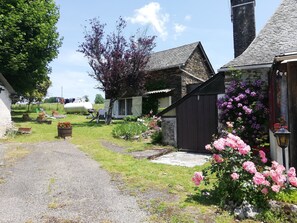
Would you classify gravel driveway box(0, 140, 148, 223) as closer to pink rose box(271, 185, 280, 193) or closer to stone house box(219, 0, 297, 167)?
pink rose box(271, 185, 280, 193)

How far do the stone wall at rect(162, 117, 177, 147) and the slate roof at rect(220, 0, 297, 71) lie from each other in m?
3.56

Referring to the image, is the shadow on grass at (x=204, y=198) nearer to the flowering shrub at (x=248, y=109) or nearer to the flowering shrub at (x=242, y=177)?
the flowering shrub at (x=242, y=177)

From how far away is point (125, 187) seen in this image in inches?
229

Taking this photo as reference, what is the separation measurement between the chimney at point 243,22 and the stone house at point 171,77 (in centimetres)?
892

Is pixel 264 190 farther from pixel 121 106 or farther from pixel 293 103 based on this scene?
pixel 121 106

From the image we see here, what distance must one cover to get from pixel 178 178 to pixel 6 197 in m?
4.11

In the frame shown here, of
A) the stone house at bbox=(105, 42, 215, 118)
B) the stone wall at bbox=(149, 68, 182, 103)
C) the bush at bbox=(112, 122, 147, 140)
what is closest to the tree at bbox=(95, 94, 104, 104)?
the stone house at bbox=(105, 42, 215, 118)

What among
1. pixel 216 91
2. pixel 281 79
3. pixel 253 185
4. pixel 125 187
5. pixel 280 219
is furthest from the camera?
pixel 216 91

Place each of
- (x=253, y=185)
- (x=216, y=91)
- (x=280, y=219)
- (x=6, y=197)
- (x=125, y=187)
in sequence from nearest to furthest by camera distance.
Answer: (x=280, y=219) → (x=253, y=185) → (x=6, y=197) → (x=125, y=187) → (x=216, y=91)

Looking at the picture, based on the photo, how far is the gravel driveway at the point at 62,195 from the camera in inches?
169

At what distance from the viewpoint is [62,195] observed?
5348 millimetres

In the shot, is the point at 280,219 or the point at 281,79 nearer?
the point at 280,219

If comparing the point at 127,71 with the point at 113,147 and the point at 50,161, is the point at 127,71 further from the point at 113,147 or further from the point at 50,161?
the point at 50,161

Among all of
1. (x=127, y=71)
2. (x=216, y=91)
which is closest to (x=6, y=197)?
(x=216, y=91)
